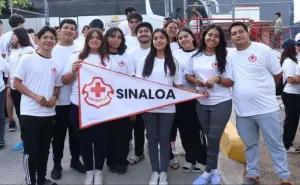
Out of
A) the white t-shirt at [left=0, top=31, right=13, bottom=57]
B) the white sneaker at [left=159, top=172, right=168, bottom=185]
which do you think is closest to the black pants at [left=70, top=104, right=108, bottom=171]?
the white sneaker at [left=159, top=172, right=168, bottom=185]

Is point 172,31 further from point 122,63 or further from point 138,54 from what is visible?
point 122,63

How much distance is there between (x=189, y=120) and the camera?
5.21 metres

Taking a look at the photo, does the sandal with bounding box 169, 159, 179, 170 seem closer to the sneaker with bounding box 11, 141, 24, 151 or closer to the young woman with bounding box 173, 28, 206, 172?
the young woman with bounding box 173, 28, 206, 172

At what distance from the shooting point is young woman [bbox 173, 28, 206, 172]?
5121mm

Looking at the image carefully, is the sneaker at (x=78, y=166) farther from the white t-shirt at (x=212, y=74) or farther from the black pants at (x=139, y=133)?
the white t-shirt at (x=212, y=74)

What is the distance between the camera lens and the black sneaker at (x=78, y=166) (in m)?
5.37

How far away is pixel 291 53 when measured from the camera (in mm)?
5855

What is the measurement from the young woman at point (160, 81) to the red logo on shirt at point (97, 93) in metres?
0.42

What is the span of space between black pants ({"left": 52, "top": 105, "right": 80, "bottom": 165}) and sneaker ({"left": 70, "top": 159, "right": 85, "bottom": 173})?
0.29 feet

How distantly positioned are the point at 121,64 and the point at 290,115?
2.85 m

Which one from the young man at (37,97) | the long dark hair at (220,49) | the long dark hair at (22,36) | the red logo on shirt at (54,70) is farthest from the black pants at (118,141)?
the long dark hair at (22,36)

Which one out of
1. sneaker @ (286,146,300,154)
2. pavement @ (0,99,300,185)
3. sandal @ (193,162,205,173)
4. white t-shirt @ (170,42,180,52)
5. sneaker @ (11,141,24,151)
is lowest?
pavement @ (0,99,300,185)

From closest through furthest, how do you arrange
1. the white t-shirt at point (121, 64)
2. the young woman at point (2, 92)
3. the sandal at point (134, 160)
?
1. the white t-shirt at point (121, 64)
2. the sandal at point (134, 160)
3. the young woman at point (2, 92)

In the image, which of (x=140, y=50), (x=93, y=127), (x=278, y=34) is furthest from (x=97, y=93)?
(x=278, y=34)
